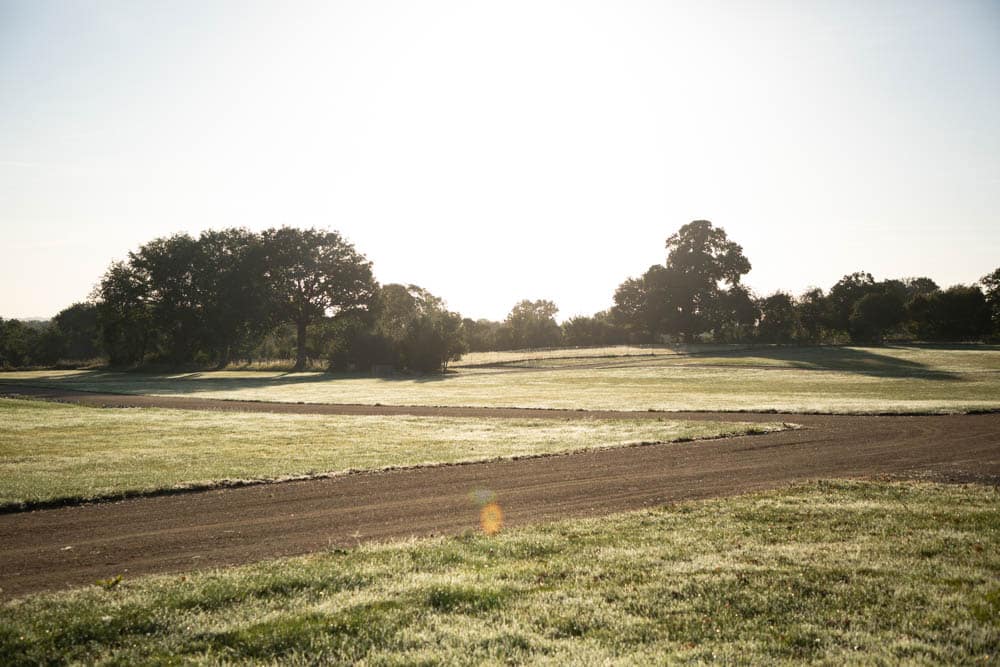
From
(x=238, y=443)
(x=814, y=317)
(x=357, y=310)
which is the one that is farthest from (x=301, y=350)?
(x=814, y=317)

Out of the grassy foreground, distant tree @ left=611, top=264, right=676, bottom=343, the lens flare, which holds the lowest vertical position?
the lens flare

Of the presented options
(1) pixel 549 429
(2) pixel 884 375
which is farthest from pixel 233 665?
(2) pixel 884 375

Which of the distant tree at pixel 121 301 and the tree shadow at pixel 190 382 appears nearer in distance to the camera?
the tree shadow at pixel 190 382

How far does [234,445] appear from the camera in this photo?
21609mm

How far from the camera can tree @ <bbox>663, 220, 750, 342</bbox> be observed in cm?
10325

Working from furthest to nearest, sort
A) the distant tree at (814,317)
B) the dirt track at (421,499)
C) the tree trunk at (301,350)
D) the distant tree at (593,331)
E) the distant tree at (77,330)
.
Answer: the distant tree at (77,330) → the distant tree at (593,331) → the distant tree at (814,317) → the tree trunk at (301,350) → the dirt track at (421,499)

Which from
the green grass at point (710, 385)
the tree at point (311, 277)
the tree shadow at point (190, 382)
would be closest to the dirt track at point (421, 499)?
the green grass at point (710, 385)

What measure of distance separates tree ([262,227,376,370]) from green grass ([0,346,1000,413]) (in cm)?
1168

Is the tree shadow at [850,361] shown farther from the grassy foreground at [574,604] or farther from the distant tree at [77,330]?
the distant tree at [77,330]

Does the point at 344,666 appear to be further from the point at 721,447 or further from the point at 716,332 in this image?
the point at 716,332

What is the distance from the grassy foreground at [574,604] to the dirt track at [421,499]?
1.49 metres

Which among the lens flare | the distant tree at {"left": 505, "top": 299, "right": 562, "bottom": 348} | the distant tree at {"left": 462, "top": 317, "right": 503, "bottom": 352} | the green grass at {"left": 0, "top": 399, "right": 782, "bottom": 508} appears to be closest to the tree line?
the distant tree at {"left": 505, "top": 299, "right": 562, "bottom": 348}

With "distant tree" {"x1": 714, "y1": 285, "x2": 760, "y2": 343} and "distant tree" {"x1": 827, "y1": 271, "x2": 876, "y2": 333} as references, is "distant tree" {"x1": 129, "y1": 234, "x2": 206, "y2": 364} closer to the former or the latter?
"distant tree" {"x1": 714, "y1": 285, "x2": 760, "y2": 343}

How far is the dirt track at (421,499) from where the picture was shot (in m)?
9.68
